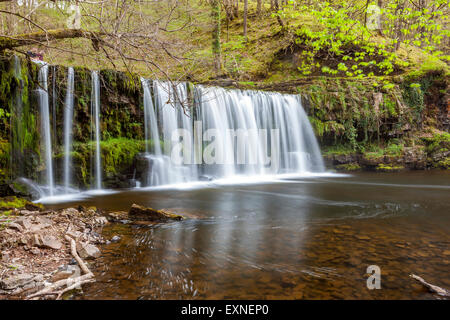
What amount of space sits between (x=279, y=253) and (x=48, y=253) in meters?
2.56

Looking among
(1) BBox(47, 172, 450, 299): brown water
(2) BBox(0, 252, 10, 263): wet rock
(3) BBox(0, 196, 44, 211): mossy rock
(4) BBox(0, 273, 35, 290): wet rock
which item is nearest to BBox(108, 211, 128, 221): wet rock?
(1) BBox(47, 172, 450, 299): brown water

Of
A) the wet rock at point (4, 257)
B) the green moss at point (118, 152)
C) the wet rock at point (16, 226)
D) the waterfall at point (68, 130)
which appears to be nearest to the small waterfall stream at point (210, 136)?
the waterfall at point (68, 130)

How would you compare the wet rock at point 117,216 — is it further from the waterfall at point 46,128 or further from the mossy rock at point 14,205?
the waterfall at point 46,128

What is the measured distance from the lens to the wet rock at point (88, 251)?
2885 mm

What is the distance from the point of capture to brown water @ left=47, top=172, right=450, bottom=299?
7.79ft

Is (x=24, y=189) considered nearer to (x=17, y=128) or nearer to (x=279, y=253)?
(x=17, y=128)

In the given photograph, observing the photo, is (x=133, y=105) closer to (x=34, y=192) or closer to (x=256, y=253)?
(x=34, y=192)

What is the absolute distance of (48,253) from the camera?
281 cm

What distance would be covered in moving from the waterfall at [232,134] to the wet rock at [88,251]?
20.3 ft

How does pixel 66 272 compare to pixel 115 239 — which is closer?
Result: pixel 66 272

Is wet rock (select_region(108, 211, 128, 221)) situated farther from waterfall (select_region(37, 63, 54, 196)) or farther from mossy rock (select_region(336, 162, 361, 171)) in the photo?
mossy rock (select_region(336, 162, 361, 171))

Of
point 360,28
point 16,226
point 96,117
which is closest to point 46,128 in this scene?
point 96,117

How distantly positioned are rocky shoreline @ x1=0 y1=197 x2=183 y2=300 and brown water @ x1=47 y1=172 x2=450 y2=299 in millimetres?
164

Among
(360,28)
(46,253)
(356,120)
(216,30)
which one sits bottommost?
(46,253)
